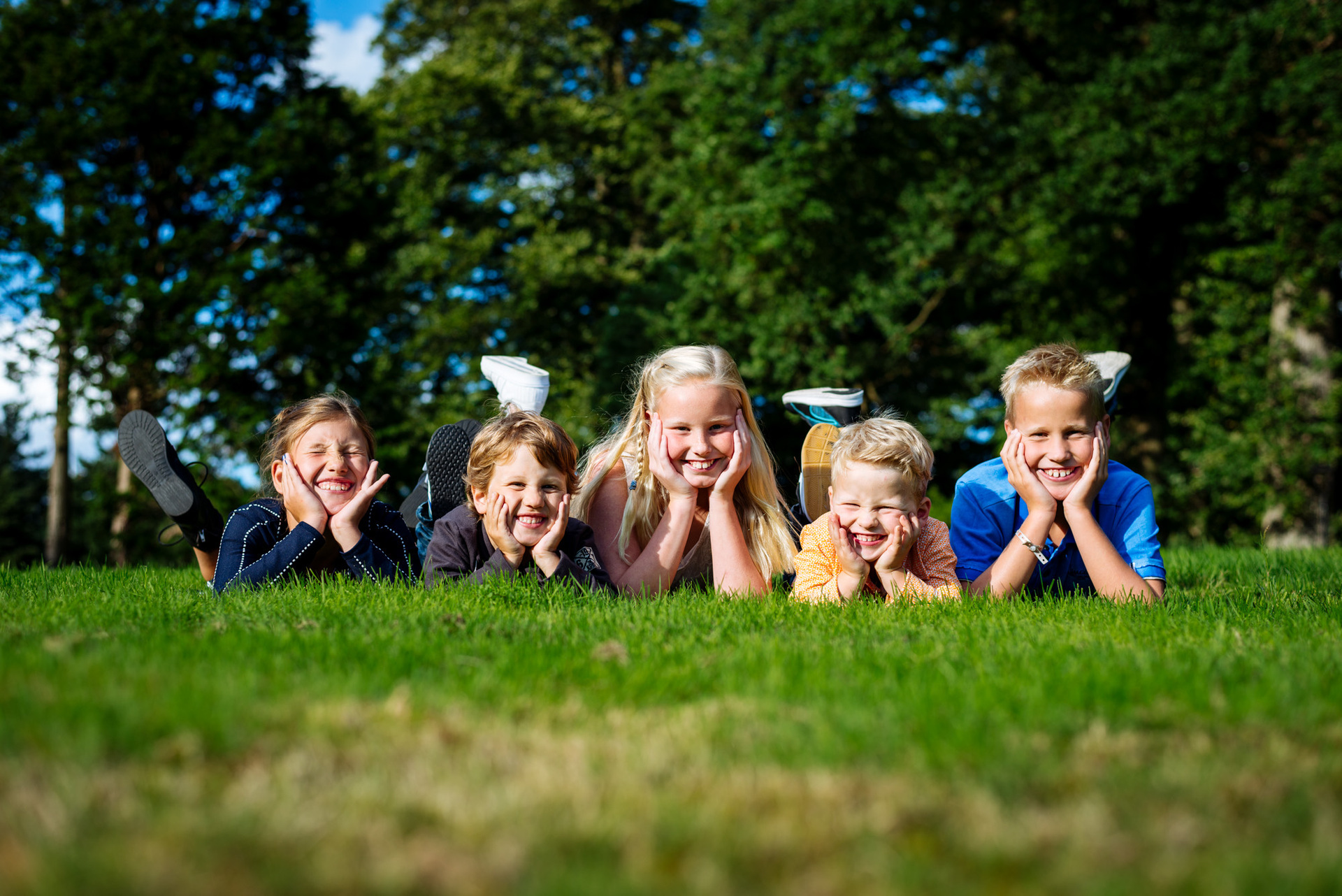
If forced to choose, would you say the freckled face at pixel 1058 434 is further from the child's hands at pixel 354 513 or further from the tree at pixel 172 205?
the tree at pixel 172 205

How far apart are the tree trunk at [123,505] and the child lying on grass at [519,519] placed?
15.1 m

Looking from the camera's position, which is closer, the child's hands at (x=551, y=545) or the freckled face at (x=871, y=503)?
A: the freckled face at (x=871, y=503)

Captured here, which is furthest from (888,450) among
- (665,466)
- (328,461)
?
(328,461)

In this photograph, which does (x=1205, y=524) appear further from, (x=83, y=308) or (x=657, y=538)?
(x=83, y=308)

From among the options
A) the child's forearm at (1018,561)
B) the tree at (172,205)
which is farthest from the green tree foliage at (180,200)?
the child's forearm at (1018,561)

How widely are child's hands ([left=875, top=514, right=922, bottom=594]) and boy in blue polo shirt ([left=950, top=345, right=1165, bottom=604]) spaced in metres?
0.48

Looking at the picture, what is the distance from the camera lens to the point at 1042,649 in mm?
3768

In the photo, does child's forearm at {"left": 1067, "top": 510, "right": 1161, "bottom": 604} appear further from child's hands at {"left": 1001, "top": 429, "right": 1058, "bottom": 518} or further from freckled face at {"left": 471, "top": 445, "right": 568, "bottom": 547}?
freckled face at {"left": 471, "top": 445, "right": 568, "bottom": 547}

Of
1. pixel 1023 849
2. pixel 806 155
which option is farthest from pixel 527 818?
pixel 806 155

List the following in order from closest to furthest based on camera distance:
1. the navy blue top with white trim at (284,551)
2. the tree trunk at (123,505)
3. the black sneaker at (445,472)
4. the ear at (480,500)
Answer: the ear at (480,500) < the navy blue top with white trim at (284,551) < the black sneaker at (445,472) < the tree trunk at (123,505)

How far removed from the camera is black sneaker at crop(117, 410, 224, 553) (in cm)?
721

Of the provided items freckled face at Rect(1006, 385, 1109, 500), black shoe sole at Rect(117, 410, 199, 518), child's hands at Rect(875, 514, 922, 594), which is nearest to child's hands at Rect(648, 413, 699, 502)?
child's hands at Rect(875, 514, 922, 594)

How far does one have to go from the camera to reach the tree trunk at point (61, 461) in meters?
18.8

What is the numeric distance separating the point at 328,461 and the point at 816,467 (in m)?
3.12
